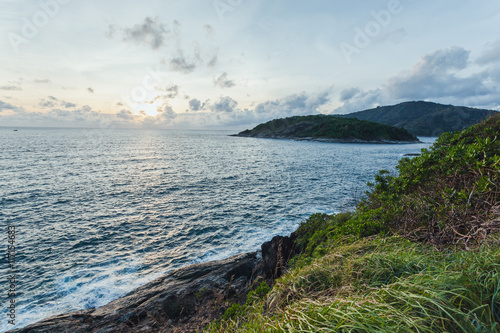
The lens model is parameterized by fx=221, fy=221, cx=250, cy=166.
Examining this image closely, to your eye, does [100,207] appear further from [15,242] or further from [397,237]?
[397,237]

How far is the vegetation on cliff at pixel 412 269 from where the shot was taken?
104 inches

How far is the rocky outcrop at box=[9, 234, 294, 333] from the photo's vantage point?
8.25m

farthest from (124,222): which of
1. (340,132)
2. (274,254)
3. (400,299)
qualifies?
(340,132)

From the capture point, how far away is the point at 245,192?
2920cm

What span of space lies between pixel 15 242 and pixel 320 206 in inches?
1000

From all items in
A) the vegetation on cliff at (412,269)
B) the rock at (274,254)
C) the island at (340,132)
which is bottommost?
the rock at (274,254)

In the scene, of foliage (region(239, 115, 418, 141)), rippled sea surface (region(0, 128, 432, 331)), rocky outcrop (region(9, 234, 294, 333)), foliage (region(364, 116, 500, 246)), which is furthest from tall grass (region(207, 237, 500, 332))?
foliage (region(239, 115, 418, 141))

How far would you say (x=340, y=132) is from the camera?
145750 millimetres

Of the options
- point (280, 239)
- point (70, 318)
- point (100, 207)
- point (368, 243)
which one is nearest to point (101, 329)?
point (70, 318)

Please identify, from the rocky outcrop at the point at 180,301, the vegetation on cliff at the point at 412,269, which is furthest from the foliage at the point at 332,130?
the rocky outcrop at the point at 180,301

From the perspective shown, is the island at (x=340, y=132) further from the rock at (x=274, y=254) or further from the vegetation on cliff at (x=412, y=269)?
the vegetation on cliff at (x=412, y=269)

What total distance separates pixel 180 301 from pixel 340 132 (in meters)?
153

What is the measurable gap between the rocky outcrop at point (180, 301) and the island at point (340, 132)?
140660 millimetres

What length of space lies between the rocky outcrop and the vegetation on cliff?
201 cm
